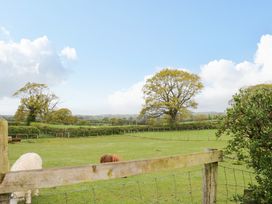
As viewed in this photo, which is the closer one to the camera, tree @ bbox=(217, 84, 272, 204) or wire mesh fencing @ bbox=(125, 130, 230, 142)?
tree @ bbox=(217, 84, 272, 204)

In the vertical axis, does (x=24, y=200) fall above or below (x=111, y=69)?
below

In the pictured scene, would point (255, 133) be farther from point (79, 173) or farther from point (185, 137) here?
point (185, 137)

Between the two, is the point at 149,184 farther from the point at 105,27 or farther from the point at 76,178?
the point at 105,27

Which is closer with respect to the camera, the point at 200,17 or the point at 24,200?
the point at 24,200

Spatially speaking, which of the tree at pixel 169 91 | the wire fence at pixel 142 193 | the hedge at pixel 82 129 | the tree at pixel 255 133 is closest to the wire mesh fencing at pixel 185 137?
the hedge at pixel 82 129

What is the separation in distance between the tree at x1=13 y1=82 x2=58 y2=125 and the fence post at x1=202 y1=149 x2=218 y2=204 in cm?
4951

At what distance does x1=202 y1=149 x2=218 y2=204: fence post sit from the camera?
436cm

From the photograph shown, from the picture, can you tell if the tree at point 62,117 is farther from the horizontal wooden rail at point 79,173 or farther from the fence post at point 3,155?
the fence post at point 3,155

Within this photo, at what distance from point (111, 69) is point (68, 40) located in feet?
14.1

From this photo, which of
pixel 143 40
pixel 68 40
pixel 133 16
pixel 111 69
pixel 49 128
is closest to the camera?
pixel 133 16

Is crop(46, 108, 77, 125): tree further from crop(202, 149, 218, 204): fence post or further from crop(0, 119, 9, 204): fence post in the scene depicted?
crop(0, 119, 9, 204): fence post

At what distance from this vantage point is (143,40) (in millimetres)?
22656

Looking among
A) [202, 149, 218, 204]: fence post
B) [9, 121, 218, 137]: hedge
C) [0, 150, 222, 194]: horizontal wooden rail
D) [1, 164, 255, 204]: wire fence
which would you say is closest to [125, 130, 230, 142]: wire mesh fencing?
[9, 121, 218, 137]: hedge

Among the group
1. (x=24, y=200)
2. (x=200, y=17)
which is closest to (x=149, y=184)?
(x=24, y=200)
